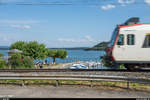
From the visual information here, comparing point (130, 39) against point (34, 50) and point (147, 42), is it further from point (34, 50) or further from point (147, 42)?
point (34, 50)

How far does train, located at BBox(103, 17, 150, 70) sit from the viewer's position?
10.2 m

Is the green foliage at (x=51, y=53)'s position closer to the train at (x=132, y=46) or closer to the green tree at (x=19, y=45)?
the green tree at (x=19, y=45)

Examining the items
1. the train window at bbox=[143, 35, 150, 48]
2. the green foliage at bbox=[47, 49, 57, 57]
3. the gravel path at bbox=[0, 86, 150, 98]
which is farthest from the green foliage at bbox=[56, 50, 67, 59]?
the gravel path at bbox=[0, 86, 150, 98]

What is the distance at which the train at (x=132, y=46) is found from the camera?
10227 millimetres

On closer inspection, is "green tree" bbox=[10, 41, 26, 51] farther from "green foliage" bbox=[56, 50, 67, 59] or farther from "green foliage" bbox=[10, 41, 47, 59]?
"green foliage" bbox=[56, 50, 67, 59]

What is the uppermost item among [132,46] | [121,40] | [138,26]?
[138,26]

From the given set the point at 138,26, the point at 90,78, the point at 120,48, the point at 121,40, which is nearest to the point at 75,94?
the point at 90,78

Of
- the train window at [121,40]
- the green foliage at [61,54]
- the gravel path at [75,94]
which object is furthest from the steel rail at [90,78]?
the green foliage at [61,54]

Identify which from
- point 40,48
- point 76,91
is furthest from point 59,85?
point 40,48

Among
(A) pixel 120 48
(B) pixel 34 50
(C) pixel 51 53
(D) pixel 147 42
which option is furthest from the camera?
(C) pixel 51 53

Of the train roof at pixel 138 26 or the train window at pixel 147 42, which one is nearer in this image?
the train window at pixel 147 42

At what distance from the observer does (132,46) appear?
10.3 metres

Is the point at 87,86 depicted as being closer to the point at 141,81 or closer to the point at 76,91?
the point at 76,91

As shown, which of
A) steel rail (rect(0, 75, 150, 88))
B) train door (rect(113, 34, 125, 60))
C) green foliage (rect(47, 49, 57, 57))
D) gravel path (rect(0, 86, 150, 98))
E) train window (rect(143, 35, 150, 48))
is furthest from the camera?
green foliage (rect(47, 49, 57, 57))
